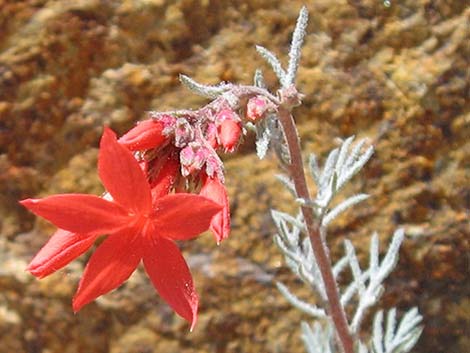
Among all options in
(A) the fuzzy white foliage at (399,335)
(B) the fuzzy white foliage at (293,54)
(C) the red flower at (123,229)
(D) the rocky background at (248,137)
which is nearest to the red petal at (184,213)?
(C) the red flower at (123,229)

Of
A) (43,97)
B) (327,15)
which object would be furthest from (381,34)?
(43,97)

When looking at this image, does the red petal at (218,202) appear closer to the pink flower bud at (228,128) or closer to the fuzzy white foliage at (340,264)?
the pink flower bud at (228,128)

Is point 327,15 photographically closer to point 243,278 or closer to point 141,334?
point 243,278

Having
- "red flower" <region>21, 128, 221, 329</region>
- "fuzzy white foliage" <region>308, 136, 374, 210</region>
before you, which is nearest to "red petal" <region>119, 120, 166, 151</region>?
"red flower" <region>21, 128, 221, 329</region>

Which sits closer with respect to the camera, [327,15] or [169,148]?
[169,148]

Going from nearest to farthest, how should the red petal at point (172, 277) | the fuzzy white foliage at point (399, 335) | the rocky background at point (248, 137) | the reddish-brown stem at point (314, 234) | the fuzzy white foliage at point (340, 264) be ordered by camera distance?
the red petal at point (172, 277) < the reddish-brown stem at point (314, 234) < the fuzzy white foliage at point (340, 264) < the fuzzy white foliage at point (399, 335) < the rocky background at point (248, 137)
